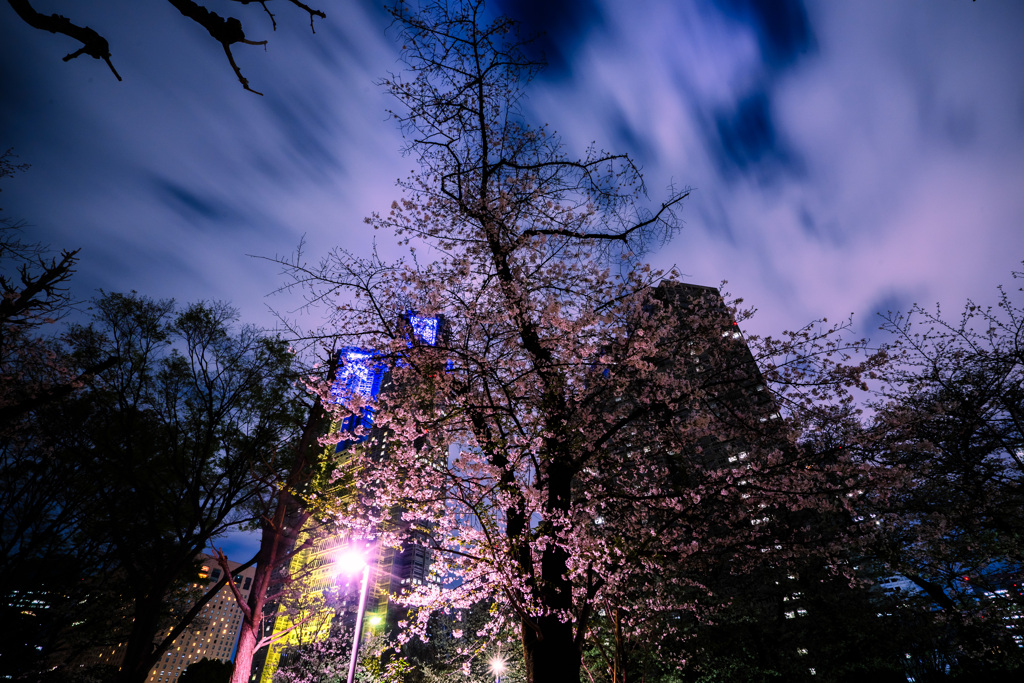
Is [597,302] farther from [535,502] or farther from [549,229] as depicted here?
[535,502]

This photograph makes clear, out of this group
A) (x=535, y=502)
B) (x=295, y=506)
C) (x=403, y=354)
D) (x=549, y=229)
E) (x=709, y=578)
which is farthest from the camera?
(x=709, y=578)

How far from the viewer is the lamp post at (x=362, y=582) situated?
30.3 ft

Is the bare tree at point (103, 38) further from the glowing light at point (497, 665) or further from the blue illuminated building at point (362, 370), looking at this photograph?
the glowing light at point (497, 665)

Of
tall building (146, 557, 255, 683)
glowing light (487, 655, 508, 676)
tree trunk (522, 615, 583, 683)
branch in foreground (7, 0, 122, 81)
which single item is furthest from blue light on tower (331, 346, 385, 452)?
tall building (146, 557, 255, 683)

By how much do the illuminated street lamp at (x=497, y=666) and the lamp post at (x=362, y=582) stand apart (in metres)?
12.1

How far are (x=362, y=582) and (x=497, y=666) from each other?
538 inches

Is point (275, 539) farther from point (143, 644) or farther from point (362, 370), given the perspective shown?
point (362, 370)

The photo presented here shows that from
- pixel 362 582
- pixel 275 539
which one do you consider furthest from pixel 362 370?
pixel 362 582

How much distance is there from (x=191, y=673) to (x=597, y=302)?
24.6 meters

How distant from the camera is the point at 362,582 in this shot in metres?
9.45

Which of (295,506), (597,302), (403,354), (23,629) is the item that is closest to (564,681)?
(403,354)

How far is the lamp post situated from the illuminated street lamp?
476 inches

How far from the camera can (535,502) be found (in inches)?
314

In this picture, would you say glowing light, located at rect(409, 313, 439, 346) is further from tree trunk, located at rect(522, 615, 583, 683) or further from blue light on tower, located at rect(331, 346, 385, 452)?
tree trunk, located at rect(522, 615, 583, 683)
